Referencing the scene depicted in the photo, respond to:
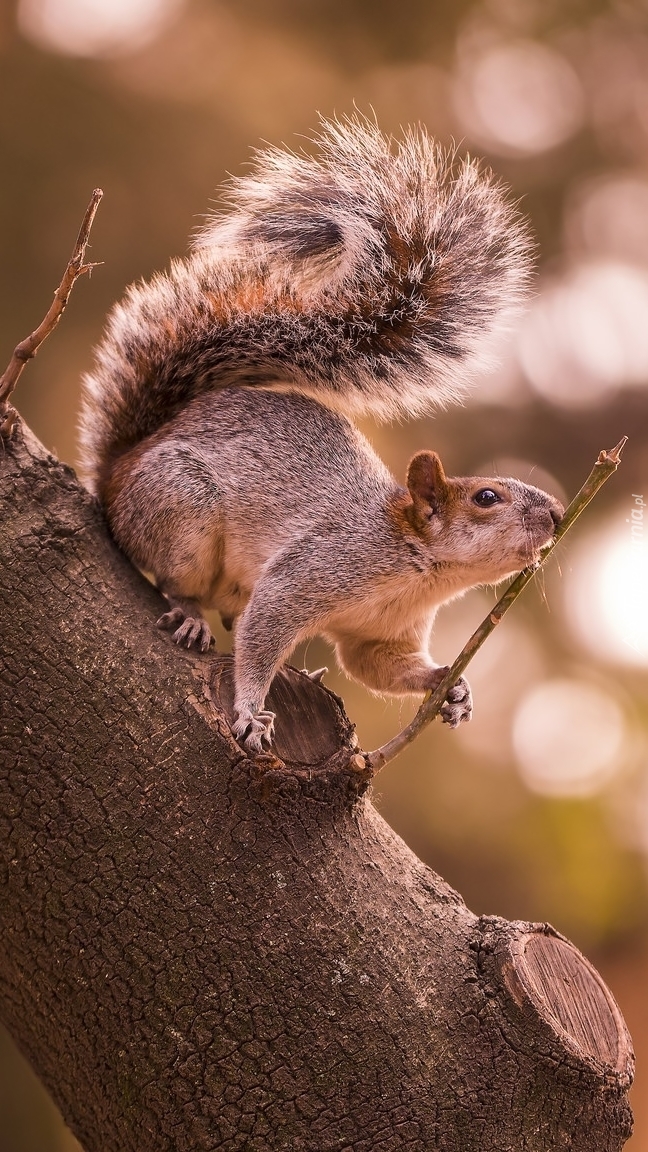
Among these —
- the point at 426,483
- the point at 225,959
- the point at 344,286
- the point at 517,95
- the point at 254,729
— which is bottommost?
the point at 225,959

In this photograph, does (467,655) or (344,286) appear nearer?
(467,655)

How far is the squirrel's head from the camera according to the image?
2.16 metres

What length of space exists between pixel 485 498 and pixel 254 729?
79 cm

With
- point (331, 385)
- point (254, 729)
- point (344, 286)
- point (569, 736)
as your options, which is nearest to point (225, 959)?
point (254, 729)

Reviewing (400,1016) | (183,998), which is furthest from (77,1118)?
(400,1016)

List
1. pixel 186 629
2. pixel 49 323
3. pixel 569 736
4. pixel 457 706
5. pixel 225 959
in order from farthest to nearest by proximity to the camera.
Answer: pixel 569 736 < pixel 457 706 < pixel 186 629 < pixel 49 323 < pixel 225 959

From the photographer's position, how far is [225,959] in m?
1.58

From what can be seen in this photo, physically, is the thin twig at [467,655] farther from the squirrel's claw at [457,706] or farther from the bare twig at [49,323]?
the bare twig at [49,323]

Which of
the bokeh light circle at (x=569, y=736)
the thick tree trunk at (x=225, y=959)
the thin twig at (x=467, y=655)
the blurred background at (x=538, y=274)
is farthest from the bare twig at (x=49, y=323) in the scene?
the bokeh light circle at (x=569, y=736)

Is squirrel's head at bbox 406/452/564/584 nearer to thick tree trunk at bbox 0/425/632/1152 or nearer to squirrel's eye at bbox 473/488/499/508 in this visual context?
squirrel's eye at bbox 473/488/499/508

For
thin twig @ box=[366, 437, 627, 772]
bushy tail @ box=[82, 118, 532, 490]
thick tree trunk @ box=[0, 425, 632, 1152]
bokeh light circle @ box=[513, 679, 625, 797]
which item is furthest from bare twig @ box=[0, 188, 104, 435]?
bokeh light circle @ box=[513, 679, 625, 797]

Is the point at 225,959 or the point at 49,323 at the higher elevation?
the point at 49,323

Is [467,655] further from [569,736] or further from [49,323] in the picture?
[569,736]

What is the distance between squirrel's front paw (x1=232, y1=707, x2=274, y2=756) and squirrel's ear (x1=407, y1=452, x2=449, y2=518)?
67cm
